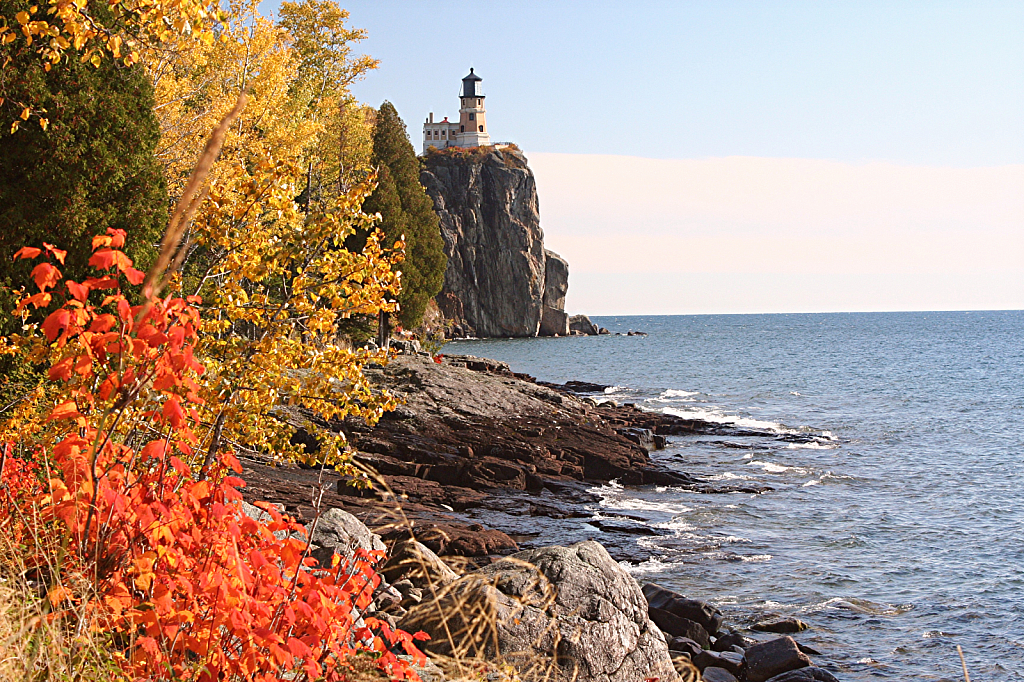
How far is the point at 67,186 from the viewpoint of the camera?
29.7ft

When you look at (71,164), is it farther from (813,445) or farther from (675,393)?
(675,393)

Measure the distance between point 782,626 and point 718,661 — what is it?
7.28ft

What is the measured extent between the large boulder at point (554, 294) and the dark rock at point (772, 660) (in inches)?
3872

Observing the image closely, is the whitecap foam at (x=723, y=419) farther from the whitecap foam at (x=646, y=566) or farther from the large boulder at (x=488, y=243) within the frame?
the large boulder at (x=488, y=243)

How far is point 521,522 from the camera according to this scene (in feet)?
54.6

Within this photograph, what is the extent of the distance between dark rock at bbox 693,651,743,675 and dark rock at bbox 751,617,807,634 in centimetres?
161

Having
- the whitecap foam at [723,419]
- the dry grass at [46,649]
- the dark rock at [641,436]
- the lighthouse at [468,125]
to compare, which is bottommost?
the dark rock at [641,436]

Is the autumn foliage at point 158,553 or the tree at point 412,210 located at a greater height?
the tree at point 412,210

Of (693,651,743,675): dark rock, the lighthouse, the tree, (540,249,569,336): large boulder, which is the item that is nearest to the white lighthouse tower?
the lighthouse

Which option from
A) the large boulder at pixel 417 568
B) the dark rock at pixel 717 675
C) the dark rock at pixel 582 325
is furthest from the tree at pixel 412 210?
the dark rock at pixel 582 325

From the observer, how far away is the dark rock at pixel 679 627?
11.1 m

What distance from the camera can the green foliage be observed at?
348 inches

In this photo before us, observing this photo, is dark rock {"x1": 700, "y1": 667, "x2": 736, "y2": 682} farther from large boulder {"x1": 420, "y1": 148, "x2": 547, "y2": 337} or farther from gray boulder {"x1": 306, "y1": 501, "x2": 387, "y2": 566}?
large boulder {"x1": 420, "y1": 148, "x2": 547, "y2": 337}

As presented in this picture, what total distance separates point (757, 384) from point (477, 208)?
5564 centimetres
